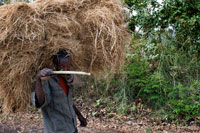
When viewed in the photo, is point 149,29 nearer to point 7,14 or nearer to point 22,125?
point 22,125

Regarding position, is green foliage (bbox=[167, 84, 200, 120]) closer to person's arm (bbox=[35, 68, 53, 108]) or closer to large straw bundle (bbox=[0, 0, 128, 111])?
large straw bundle (bbox=[0, 0, 128, 111])

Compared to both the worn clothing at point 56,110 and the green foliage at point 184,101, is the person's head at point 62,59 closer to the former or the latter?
the worn clothing at point 56,110

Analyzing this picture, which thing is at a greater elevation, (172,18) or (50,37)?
(172,18)

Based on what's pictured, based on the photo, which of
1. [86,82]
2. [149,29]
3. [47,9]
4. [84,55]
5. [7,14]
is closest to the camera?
[7,14]

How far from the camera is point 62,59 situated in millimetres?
2291

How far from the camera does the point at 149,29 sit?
5723mm

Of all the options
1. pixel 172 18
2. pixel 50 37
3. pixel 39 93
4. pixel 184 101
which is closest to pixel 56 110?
pixel 39 93

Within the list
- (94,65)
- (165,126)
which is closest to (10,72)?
(94,65)

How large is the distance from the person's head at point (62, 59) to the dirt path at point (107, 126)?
2.32 metres

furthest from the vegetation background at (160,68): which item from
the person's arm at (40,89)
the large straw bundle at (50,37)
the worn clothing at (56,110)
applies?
the person's arm at (40,89)

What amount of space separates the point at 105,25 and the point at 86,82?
3924 millimetres

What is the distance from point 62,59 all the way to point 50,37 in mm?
244

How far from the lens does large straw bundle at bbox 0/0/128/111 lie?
6.75 ft

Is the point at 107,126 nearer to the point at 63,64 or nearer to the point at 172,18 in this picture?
the point at 172,18
